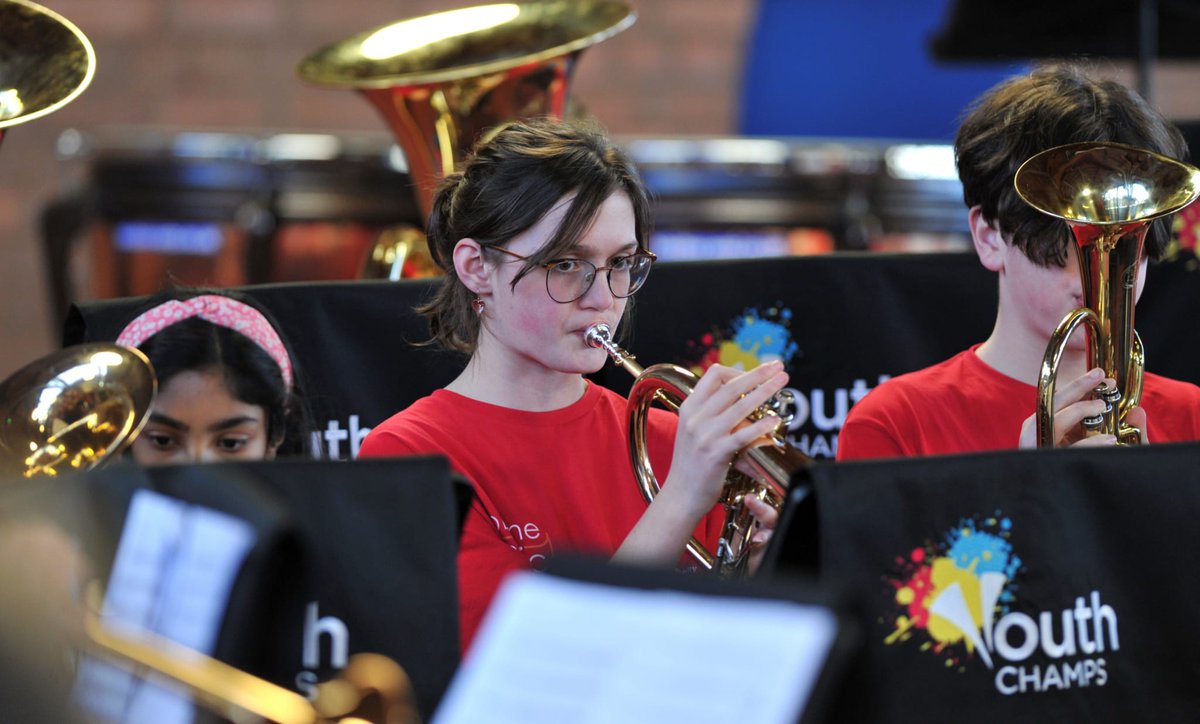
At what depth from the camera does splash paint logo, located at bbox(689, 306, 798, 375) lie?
224 centimetres

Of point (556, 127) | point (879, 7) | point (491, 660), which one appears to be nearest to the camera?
point (491, 660)

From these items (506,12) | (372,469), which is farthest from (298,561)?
(506,12)

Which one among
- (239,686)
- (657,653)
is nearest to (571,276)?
(239,686)

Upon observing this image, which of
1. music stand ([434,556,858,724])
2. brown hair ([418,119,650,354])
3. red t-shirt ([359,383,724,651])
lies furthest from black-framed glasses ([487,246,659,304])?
music stand ([434,556,858,724])

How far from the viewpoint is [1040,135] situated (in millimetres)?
1966

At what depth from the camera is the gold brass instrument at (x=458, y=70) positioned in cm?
257

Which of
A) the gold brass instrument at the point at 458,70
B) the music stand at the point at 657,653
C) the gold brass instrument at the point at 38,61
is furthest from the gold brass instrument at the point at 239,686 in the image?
the gold brass instrument at the point at 458,70

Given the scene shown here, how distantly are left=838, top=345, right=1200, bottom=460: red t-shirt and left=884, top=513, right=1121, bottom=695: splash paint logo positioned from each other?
A: 60 centimetres

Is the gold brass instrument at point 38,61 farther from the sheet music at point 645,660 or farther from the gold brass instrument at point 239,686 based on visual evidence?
the sheet music at point 645,660

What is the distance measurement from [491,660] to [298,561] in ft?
0.93

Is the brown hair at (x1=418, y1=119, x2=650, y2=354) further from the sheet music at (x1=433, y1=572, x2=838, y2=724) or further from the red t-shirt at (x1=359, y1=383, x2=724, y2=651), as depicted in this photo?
the sheet music at (x1=433, y1=572, x2=838, y2=724)

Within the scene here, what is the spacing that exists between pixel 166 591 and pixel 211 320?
826mm

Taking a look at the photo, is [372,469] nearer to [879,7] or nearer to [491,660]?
[491,660]

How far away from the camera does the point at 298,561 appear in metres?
1.25
